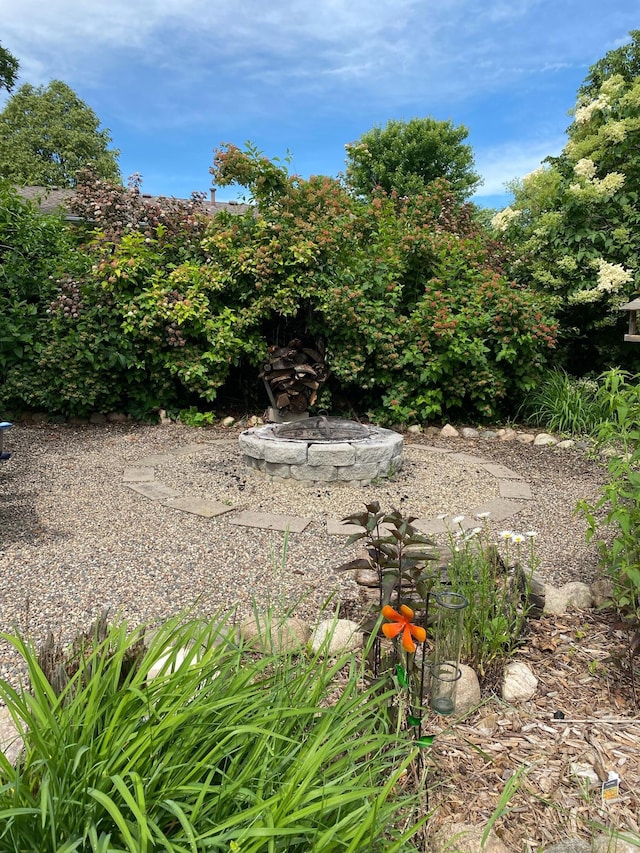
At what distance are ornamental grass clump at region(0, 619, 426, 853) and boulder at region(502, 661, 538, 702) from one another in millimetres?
657

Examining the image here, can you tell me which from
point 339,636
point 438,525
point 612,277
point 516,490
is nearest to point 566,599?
point 339,636

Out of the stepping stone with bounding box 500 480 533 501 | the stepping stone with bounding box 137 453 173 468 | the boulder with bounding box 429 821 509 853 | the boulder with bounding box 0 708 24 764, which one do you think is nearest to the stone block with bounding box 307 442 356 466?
the stepping stone with bounding box 500 480 533 501

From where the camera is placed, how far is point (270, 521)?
11.5 feet

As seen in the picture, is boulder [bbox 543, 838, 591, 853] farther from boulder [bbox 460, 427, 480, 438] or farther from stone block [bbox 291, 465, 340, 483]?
boulder [bbox 460, 427, 480, 438]

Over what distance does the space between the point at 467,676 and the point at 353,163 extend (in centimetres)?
2121

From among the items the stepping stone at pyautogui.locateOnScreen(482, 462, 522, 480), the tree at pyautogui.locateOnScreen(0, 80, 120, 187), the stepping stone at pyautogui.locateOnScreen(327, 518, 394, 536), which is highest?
the tree at pyautogui.locateOnScreen(0, 80, 120, 187)

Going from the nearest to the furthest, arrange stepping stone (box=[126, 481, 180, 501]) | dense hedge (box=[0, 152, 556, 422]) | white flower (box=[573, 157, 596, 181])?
stepping stone (box=[126, 481, 180, 501]) → dense hedge (box=[0, 152, 556, 422]) → white flower (box=[573, 157, 596, 181])

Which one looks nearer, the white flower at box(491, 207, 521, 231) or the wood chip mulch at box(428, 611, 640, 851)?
the wood chip mulch at box(428, 611, 640, 851)

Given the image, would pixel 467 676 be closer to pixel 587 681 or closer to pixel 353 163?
pixel 587 681

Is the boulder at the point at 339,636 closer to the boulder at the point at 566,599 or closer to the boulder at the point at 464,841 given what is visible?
the boulder at the point at 464,841

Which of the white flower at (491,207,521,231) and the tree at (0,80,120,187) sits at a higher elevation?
the tree at (0,80,120,187)

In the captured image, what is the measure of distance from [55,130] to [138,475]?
22488 millimetres

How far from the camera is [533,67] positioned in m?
6.98

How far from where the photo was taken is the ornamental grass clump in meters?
0.92
